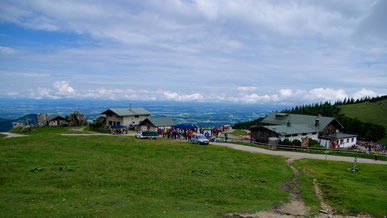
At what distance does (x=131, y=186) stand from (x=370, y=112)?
13213cm

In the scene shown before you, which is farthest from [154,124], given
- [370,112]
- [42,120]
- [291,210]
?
[370,112]

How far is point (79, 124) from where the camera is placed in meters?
85.4

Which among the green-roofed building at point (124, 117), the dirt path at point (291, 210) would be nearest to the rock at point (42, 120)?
the green-roofed building at point (124, 117)

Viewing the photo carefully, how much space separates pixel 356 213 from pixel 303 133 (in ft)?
151

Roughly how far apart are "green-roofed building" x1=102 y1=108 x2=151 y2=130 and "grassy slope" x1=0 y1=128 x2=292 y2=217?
44222 millimetres

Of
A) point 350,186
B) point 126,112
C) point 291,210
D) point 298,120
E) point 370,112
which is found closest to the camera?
point 291,210

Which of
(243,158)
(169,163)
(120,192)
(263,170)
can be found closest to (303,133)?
(243,158)

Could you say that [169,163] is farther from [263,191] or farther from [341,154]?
[341,154]

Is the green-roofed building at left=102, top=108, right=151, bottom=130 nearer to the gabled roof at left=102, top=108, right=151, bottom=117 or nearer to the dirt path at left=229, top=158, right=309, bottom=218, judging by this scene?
the gabled roof at left=102, top=108, right=151, bottom=117

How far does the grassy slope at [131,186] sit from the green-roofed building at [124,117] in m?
44.2

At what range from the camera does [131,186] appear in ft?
60.6

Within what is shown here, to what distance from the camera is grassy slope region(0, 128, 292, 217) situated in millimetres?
13594

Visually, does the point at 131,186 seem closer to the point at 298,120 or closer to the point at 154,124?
the point at 154,124

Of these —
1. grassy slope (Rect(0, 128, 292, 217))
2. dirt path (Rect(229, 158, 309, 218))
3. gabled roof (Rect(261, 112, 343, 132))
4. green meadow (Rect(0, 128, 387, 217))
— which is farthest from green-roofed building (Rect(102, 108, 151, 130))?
dirt path (Rect(229, 158, 309, 218))
